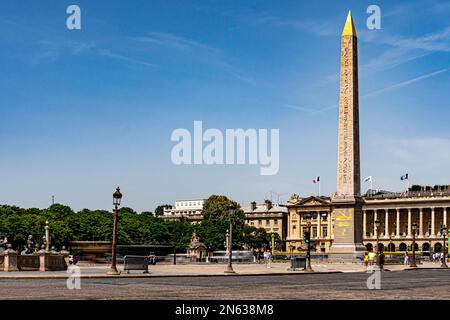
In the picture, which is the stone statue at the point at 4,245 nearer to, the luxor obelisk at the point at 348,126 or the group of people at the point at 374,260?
the group of people at the point at 374,260

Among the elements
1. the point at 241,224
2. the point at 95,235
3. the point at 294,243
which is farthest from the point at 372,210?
the point at 95,235

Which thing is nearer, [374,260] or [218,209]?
[374,260]

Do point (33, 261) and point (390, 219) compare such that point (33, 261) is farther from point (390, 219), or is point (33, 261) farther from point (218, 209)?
point (390, 219)

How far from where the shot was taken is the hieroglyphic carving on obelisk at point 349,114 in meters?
66.8

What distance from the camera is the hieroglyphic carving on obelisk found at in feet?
219

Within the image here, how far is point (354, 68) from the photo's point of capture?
66.9 m

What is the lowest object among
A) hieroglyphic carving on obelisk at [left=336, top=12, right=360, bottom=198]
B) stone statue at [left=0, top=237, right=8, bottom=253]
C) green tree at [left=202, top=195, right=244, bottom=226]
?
stone statue at [left=0, top=237, right=8, bottom=253]

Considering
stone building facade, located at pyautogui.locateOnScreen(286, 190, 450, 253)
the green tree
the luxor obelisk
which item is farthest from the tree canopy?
the luxor obelisk

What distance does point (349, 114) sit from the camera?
67062 millimetres

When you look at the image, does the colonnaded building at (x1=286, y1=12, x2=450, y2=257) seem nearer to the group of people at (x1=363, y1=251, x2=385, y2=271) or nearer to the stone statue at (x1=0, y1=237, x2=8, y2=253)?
the group of people at (x1=363, y1=251, x2=385, y2=271)

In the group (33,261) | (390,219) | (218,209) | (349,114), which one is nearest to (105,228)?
(218,209)

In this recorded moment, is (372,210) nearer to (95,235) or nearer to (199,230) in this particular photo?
(199,230)

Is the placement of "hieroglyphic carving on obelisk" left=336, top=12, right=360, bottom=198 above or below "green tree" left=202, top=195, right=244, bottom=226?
above

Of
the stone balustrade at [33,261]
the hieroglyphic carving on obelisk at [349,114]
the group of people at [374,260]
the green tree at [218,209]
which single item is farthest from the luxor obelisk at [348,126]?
the green tree at [218,209]
